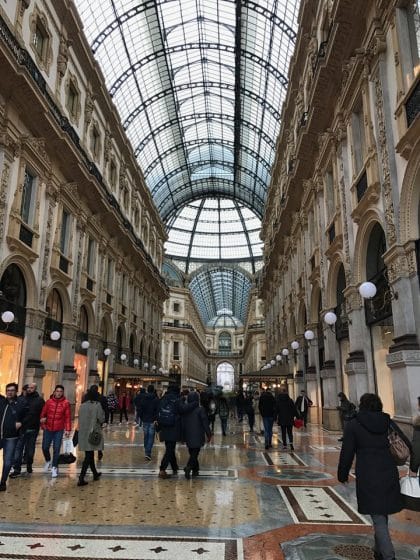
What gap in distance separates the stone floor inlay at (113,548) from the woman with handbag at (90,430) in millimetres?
2654

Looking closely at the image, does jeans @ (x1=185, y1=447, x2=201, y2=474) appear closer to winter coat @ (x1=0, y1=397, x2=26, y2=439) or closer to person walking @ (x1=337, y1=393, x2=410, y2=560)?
winter coat @ (x1=0, y1=397, x2=26, y2=439)

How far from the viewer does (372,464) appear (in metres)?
3.79

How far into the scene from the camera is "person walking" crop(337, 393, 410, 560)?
12.2ft

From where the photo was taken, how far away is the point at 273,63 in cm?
2962

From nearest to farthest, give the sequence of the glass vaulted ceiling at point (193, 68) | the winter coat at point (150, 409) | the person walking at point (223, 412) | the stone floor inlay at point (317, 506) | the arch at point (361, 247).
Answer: the stone floor inlay at point (317, 506) < the winter coat at point (150, 409) < the arch at point (361, 247) < the person walking at point (223, 412) < the glass vaulted ceiling at point (193, 68)

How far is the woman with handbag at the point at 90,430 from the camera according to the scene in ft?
24.2

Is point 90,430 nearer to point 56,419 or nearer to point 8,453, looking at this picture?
point 56,419

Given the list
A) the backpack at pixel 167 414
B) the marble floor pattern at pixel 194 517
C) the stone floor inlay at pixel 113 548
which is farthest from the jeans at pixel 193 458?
the stone floor inlay at pixel 113 548

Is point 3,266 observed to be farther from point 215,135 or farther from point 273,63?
point 215,135

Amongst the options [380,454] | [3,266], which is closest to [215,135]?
[3,266]

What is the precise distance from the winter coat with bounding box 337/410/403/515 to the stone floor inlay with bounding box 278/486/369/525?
5.77ft

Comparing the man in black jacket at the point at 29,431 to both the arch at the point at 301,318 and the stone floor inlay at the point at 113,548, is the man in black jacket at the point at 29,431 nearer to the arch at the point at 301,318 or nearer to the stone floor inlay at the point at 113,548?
the stone floor inlay at the point at 113,548

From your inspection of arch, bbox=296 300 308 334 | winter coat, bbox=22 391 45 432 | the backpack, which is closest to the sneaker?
winter coat, bbox=22 391 45 432

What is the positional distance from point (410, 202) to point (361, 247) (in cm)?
353
